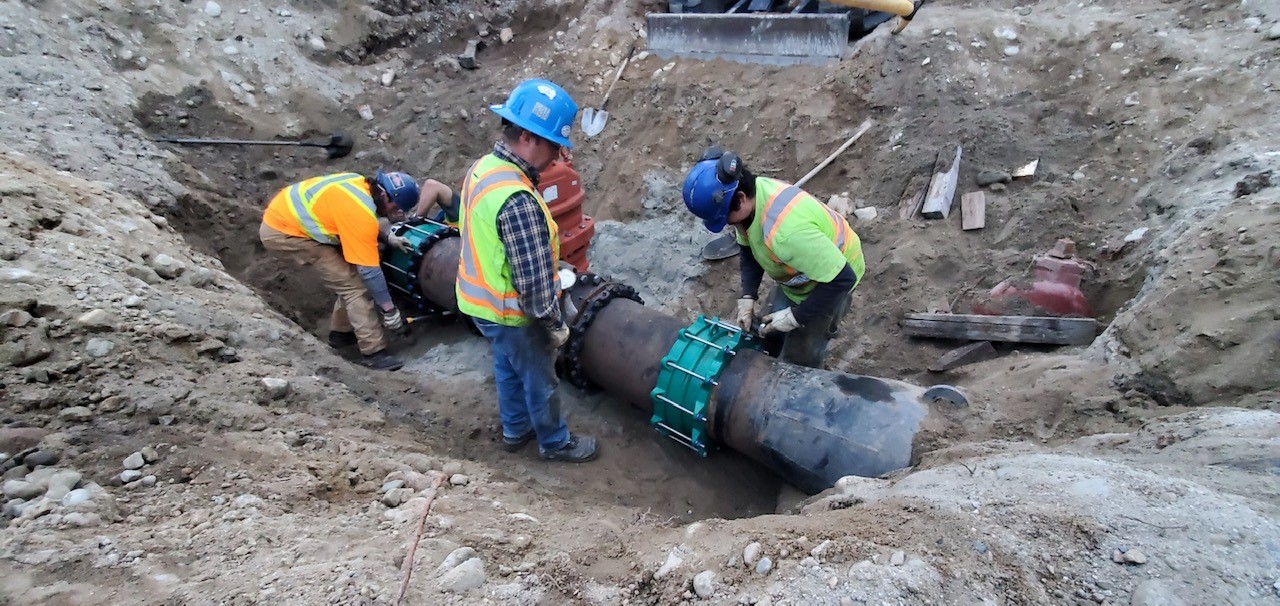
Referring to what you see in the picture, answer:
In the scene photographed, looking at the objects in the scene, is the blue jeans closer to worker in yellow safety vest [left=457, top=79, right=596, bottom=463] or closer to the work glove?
worker in yellow safety vest [left=457, top=79, right=596, bottom=463]

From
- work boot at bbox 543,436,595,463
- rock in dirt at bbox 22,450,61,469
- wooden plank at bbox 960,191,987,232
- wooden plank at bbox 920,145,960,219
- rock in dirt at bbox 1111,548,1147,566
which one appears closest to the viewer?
rock in dirt at bbox 1111,548,1147,566

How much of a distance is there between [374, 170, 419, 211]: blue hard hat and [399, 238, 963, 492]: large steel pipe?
1.76m

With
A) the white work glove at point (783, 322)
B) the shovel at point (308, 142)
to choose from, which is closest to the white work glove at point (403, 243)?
the shovel at point (308, 142)

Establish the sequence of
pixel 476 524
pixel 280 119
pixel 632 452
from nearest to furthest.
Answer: pixel 476 524
pixel 632 452
pixel 280 119

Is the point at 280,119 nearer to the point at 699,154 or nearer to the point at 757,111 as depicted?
the point at 699,154

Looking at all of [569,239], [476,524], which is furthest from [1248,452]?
[569,239]

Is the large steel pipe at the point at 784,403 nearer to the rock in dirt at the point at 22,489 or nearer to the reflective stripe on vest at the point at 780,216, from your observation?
the reflective stripe on vest at the point at 780,216

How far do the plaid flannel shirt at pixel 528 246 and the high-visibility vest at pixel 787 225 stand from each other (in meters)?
0.96

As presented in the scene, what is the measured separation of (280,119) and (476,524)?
18.6 feet

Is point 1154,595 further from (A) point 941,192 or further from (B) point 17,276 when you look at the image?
(B) point 17,276

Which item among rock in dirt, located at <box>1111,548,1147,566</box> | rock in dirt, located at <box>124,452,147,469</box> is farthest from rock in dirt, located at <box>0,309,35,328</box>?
rock in dirt, located at <box>1111,548,1147,566</box>

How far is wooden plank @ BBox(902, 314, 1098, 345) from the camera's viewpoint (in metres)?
3.48

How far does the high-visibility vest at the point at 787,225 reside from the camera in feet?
9.71

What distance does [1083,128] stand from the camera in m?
4.60
